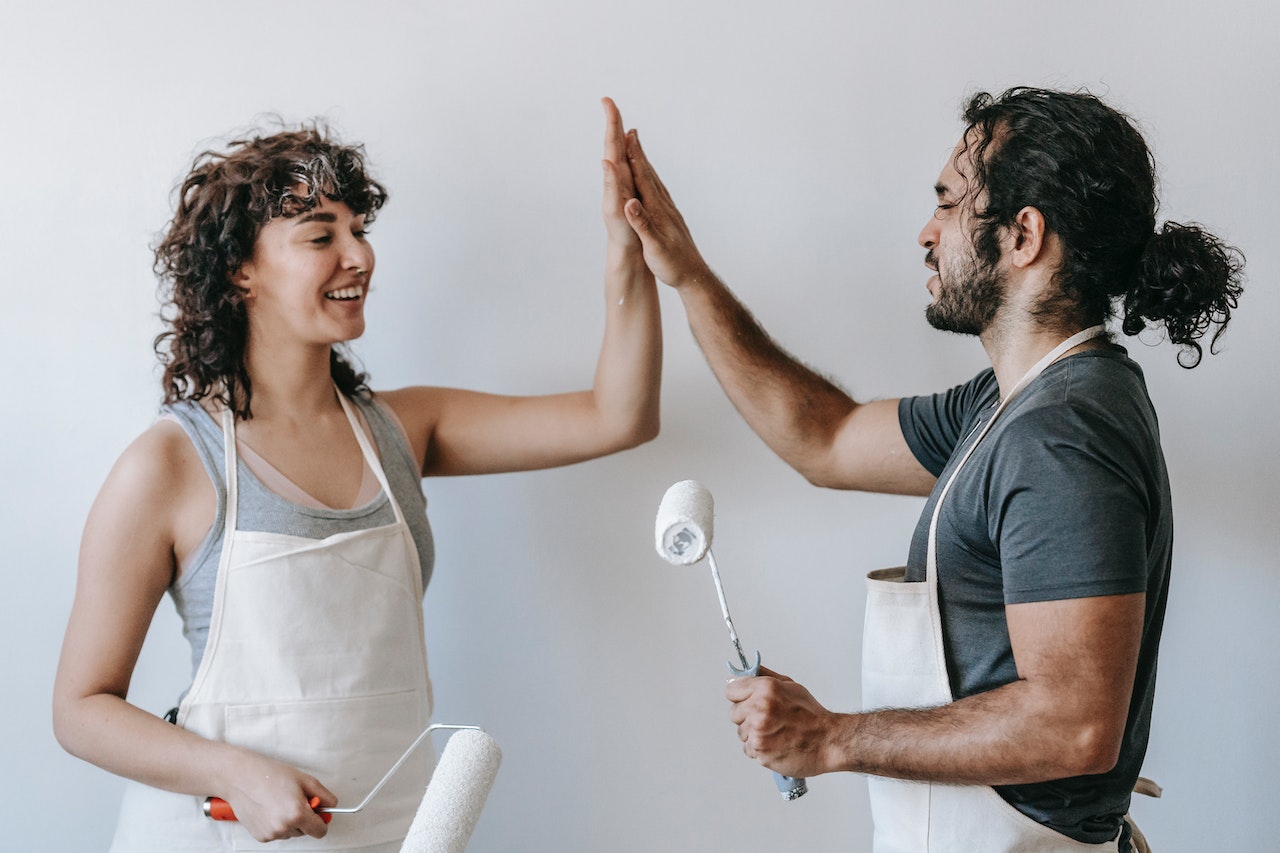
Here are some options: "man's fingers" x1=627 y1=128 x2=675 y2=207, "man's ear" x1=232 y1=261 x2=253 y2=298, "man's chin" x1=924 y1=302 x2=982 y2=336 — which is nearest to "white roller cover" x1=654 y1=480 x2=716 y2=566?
"man's chin" x1=924 y1=302 x2=982 y2=336

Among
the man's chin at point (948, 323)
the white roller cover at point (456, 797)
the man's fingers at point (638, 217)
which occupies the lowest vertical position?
the white roller cover at point (456, 797)

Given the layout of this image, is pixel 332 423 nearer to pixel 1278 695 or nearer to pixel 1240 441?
pixel 1240 441

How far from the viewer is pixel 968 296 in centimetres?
136

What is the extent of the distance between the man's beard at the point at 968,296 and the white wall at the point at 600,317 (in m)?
0.40

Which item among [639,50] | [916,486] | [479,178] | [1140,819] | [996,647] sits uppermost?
[639,50]

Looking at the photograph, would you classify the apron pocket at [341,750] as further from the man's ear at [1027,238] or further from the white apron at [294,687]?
the man's ear at [1027,238]

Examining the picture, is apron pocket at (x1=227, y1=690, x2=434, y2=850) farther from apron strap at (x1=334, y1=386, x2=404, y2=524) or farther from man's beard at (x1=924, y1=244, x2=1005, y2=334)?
man's beard at (x1=924, y1=244, x2=1005, y2=334)

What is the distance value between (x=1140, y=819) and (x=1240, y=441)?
0.62m

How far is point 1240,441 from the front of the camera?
5.80ft

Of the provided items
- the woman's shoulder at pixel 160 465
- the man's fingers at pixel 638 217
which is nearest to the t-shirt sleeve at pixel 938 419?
the man's fingers at pixel 638 217

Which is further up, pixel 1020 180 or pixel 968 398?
pixel 1020 180

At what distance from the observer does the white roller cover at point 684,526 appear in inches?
48.4

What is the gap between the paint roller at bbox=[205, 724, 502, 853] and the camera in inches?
38.7

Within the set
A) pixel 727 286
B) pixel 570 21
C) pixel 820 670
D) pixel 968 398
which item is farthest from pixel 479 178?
pixel 820 670
